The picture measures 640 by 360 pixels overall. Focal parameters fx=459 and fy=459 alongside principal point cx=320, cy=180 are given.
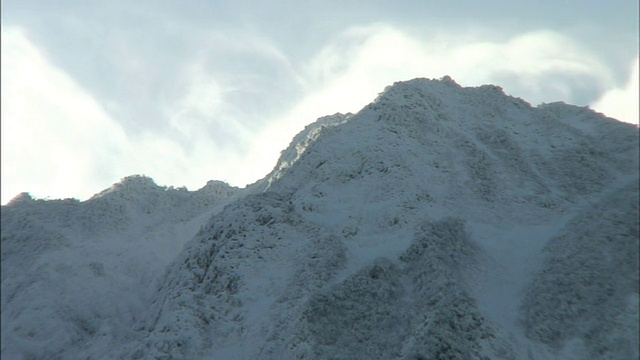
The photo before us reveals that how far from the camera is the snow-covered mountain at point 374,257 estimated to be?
22.0 m

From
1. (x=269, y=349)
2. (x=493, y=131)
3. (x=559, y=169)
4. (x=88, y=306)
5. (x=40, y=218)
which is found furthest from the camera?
(x=493, y=131)

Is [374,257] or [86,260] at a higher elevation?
[86,260]

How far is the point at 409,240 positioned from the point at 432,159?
1112 cm

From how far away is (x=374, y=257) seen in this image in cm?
2817

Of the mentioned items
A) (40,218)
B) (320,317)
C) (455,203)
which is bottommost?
(320,317)

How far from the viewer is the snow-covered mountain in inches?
864

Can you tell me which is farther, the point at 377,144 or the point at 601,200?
the point at 377,144

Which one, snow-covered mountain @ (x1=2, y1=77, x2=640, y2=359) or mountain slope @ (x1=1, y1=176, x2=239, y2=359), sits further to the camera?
snow-covered mountain @ (x1=2, y1=77, x2=640, y2=359)

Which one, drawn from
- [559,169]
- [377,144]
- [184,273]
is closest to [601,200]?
[559,169]

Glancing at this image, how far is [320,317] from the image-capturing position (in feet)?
77.4

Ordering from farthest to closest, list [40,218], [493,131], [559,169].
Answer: [493,131], [559,169], [40,218]

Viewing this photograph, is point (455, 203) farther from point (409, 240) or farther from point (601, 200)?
point (601, 200)

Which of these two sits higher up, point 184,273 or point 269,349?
point 184,273

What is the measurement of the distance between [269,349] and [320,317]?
2.98 meters
